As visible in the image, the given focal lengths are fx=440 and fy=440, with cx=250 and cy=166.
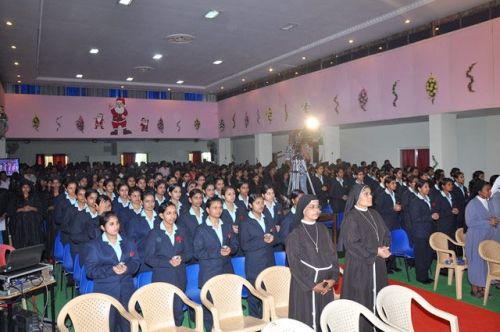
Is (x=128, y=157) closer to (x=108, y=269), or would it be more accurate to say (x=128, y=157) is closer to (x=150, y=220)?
(x=150, y=220)

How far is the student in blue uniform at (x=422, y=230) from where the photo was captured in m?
7.71

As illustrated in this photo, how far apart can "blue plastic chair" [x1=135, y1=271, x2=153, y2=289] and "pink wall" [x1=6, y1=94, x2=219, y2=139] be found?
55.8ft

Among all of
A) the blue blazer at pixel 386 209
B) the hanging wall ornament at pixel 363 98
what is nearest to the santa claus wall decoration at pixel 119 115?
the hanging wall ornament at pixel 363 98

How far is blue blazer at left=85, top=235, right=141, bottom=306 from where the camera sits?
4.85 metres

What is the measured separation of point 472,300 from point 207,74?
15.2 meters

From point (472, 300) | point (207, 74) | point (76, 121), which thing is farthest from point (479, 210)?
point (76, 121)

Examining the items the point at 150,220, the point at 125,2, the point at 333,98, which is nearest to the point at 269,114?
the point at 333,98

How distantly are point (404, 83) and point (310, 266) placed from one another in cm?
1027

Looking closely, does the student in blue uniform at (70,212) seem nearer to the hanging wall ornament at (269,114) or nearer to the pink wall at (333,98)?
the pink wall at (333,98)

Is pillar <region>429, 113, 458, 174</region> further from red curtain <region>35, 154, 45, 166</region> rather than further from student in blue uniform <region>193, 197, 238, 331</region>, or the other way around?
red curtain <region>35, 154, 45, 166</region>

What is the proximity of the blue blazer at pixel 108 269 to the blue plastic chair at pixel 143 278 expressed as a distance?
2.02ft

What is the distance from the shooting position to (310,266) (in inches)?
180

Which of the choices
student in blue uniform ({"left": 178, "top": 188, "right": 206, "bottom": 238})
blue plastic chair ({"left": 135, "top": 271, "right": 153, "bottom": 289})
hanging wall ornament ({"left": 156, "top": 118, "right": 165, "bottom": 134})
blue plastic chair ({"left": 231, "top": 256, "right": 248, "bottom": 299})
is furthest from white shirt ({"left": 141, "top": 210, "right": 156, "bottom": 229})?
hanging wall ornament ({"left": 156, "top": 118, "right": 165, "bottom": 134})

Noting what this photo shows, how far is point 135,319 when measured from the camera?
4.21 metres
